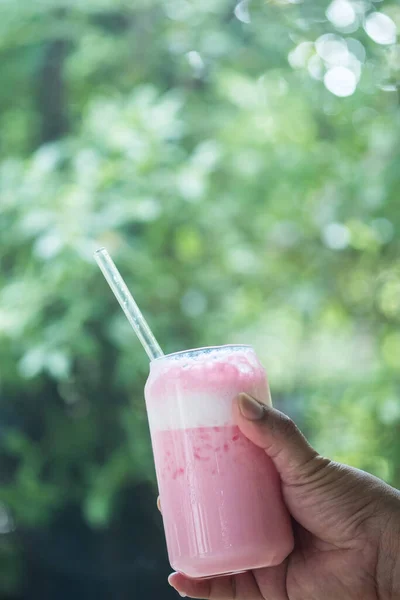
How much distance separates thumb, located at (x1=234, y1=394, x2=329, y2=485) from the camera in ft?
2.90

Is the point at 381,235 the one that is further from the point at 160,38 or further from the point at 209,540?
the point at 209,540

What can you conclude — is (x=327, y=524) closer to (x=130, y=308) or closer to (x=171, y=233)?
(x=130, y=308)

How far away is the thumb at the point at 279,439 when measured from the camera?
0.89 meters

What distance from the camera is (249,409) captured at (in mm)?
880

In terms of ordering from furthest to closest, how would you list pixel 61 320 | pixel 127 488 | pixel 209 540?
1. pixel 127 488
2. pixel 61 320
3. pixel 209 540

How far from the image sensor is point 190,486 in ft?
2.93

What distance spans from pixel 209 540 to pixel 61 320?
1231 mm

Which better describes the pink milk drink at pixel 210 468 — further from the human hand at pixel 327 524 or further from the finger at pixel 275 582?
the finger at pixel 275 582

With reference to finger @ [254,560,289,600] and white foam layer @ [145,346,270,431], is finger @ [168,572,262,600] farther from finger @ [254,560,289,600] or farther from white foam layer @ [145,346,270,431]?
white foam layer @ [145,346,270,431]

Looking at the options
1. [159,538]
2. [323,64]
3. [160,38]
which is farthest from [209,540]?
[160,38]

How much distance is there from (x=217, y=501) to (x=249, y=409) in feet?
0.36

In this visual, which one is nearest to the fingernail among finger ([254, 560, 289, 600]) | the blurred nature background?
finger ([254, 560, 289, 600])

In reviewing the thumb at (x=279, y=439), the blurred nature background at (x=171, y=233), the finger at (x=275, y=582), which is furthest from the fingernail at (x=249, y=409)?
the blurred nature background at (x=171, y=233)

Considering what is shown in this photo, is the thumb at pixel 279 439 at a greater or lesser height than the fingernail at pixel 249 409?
lesser
